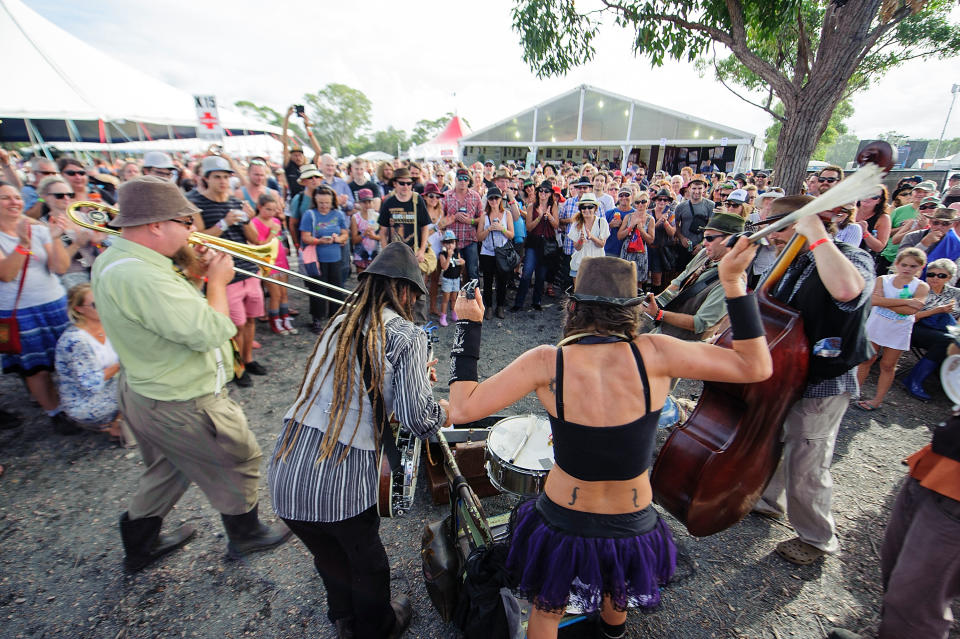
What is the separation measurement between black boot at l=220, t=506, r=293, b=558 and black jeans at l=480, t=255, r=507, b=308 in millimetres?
4467

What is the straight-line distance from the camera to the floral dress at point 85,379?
3.50 metres

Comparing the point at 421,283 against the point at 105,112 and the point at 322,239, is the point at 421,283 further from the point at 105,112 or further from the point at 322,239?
the point at 105,112

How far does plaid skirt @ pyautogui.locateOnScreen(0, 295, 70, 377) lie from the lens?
142 inches

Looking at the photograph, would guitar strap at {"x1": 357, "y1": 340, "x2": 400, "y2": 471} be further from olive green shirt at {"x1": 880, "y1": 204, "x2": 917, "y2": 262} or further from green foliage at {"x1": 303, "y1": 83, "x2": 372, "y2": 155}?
green foliage at {"x1": 303, "y1": 83, "x2": 372, "y2": 155}

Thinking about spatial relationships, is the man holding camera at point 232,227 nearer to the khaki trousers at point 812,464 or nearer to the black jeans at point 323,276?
the black jeans at point 323,276

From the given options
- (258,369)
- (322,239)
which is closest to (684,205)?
(322,239)

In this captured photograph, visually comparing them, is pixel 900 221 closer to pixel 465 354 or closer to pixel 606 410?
pixel 606 410

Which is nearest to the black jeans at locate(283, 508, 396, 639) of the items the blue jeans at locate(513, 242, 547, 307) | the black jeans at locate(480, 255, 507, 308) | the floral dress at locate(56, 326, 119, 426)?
the floral dress at locate(56, 326, 119, 426)

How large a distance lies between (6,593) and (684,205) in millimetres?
8154

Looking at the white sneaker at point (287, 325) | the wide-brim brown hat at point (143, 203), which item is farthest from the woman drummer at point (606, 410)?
the white sneaker at point (287, 325)

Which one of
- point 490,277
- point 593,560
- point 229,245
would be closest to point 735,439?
point 593,560

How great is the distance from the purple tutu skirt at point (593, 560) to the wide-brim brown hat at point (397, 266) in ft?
3.81

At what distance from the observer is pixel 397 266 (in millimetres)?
1784

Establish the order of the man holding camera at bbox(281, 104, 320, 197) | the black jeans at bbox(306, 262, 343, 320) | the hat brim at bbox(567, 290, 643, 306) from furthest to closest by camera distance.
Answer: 1. the man holding camera at bbox(281, 104, 320, 197)
2. the black jeans at bbox(306, 262, 343, 320)
3. the hat brim at bbox(567, 290, 643, 306)
